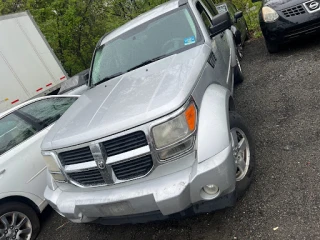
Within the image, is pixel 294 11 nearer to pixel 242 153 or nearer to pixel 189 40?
pixel 189 40

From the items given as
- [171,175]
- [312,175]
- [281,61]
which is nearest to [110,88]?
[171,175]

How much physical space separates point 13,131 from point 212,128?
2866 millimetres

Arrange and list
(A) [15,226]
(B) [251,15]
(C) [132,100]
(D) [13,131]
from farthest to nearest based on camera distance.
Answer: (B) [251,15] → (D) [13,131] → (A) [15,226] → (C) [132,100]

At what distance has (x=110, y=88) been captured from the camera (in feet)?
11.5

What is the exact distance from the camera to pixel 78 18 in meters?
11.1

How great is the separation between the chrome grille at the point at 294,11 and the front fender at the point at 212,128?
3.84 m

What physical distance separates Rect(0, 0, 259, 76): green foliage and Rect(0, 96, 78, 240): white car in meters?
7.33

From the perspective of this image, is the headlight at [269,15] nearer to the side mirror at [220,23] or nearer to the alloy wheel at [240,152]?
the side mirror at [220,23]

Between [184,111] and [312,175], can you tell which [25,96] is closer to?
[184,111]

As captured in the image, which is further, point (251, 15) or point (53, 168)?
point (251, 15)

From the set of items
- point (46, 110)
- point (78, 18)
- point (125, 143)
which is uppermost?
point (78, 18)

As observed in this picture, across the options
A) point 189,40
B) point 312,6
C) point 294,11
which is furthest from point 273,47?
point 189,40

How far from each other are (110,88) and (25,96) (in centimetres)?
546

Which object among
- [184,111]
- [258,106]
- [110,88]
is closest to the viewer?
[184,111]
